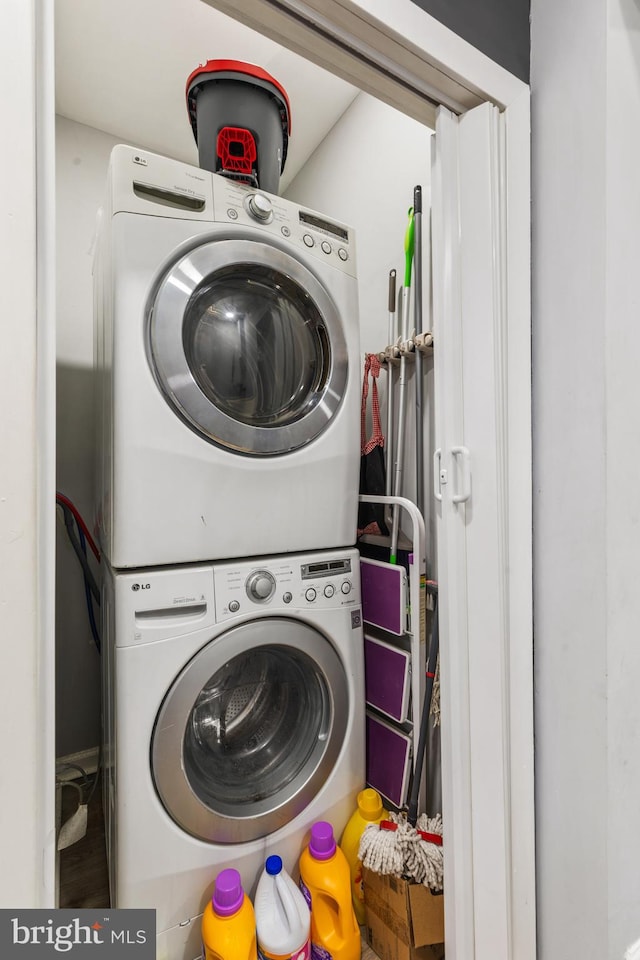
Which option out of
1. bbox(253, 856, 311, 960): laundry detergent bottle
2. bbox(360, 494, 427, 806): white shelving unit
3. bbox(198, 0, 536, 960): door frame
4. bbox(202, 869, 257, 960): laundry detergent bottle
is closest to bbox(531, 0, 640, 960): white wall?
bbox(198, 0, 536, 960): door frame

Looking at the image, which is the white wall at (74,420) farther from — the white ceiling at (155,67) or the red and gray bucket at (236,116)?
the red and gray bucket at (236,116)

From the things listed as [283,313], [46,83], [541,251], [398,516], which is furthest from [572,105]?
[398,516]

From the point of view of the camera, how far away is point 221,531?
120cm

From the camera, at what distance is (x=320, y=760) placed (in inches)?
51.6

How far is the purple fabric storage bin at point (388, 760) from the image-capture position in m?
1.35

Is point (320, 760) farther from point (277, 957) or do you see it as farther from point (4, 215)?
point (4, 215)

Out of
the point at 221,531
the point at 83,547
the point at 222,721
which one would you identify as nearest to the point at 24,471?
the point at 221,531

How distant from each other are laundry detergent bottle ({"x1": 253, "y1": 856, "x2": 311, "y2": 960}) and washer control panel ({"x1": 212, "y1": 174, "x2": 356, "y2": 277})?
5.25 ft

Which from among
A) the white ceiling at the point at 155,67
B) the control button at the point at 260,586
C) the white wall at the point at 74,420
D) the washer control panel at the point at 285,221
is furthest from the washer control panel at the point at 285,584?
the white ceiling at the point at 155,67

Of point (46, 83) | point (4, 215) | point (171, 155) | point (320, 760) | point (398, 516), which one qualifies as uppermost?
point (171, 155)

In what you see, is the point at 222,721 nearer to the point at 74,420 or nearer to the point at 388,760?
the point at 388,760

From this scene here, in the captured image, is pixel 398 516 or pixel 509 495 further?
pixel 398 516

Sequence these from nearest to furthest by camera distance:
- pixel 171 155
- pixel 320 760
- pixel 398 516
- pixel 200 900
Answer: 1. pixel 200 900
2. pixel 320 760
3. pixel 398 516
4. pixel 171 155

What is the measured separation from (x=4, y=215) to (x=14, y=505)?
30cm
